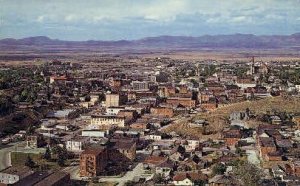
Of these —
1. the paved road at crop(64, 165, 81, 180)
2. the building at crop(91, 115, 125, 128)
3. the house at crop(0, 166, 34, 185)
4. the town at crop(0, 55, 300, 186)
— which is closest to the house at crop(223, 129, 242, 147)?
the town at crop(0, 55, 300, 186)

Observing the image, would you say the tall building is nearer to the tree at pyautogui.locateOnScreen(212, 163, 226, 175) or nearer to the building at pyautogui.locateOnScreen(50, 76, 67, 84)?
the building at pyautogui.locateOnScreen(50, 76, 67, 84)

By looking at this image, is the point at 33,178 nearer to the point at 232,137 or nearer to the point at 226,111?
the point at 232,137

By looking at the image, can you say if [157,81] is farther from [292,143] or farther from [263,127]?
[292,143]

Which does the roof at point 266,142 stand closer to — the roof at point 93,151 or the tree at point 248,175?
the tree at point 248,175

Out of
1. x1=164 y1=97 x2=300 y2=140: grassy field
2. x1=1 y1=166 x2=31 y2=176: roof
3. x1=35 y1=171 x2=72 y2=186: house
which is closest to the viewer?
x1=35 y1=171 x2=72 y2=186: house

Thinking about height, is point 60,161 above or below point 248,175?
below

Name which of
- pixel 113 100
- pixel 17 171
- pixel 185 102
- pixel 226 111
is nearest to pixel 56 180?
pixel 17 171
